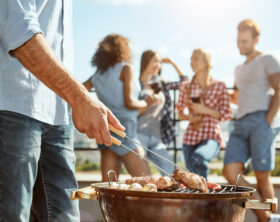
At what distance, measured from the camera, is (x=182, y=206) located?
5.41 ft

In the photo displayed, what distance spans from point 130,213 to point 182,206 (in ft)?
0.74

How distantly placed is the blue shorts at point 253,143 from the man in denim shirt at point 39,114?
2250 mm

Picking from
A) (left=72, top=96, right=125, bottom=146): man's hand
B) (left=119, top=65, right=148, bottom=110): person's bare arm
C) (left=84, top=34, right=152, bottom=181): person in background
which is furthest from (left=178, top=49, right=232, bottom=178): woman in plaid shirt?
(left=72, top=96, right=125, bottom=146): man's hand

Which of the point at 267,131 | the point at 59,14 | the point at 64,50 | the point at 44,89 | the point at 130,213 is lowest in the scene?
the point at 130,213

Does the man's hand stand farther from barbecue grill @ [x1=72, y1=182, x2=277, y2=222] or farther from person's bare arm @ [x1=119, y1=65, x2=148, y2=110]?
person's bare arm @ [x1=119, y1=65, x2=148, y2=110]

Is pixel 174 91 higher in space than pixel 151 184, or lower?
higher

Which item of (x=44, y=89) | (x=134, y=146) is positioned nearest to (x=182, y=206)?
(x=44, y=89)

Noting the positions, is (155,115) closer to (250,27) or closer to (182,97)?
(182,97)

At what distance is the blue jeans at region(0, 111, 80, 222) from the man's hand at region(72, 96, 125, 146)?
259mm

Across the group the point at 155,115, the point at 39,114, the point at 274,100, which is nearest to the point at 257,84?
the point at 274,100

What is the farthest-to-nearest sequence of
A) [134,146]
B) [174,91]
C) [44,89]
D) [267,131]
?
[174,91] < [267,131] < [134,146] < [44,89]

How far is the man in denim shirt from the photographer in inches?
61.7

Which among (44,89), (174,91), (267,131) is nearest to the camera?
(44,89)

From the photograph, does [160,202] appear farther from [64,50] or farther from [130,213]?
[64,50]
